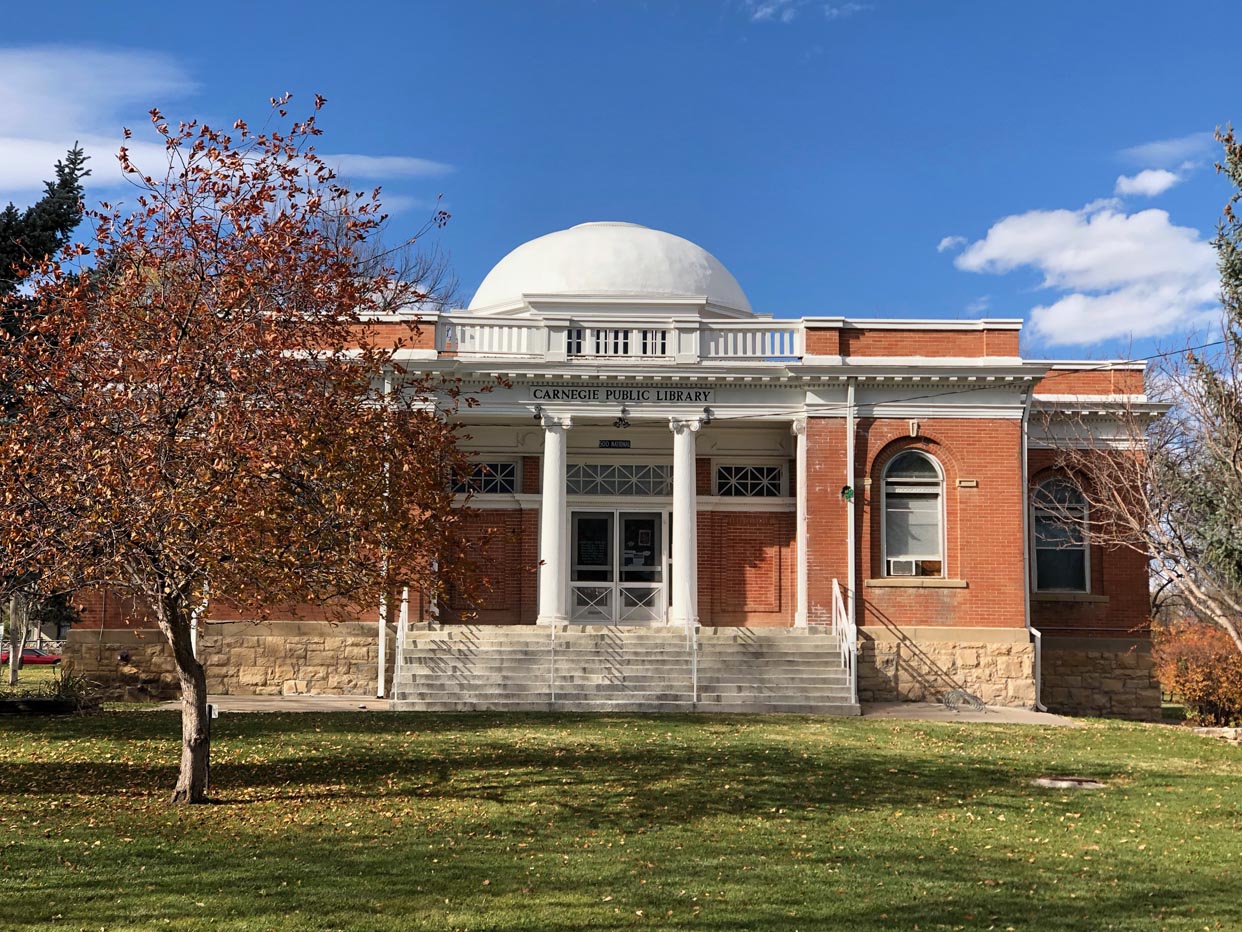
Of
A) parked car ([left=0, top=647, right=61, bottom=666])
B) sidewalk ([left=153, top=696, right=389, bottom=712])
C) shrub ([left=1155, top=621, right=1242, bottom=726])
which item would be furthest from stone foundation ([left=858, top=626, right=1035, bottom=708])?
parked car ([left=0, top=647, right=61, bottom=666])

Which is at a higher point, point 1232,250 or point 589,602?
point 1232,250

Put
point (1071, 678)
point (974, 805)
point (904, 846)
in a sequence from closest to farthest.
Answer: point (904, 846)
point (974, 805)
point (1071, 678)

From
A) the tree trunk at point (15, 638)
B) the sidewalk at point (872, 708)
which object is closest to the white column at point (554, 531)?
the sidewalk at point (872, 708)

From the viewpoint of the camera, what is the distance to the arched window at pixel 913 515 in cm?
2119

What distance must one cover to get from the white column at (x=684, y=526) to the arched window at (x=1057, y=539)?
6.68 m

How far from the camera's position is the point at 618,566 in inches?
905

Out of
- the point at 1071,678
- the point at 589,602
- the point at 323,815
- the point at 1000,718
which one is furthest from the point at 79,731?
the point at 1071,678

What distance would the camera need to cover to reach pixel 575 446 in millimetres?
22922

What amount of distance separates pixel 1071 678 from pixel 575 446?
32.6 feet

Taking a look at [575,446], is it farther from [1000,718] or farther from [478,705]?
[1000,718]

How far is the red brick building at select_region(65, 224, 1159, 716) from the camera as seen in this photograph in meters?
20.6

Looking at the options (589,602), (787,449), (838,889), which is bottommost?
(838,889)

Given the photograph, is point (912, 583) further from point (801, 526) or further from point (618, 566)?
Result: point (618, 566)

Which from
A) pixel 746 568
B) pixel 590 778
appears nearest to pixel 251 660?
pixel 746 568
